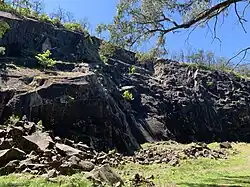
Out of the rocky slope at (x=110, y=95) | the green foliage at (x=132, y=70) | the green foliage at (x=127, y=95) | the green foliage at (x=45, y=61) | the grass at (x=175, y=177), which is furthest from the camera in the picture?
the green foliage at (x=132, y=70)

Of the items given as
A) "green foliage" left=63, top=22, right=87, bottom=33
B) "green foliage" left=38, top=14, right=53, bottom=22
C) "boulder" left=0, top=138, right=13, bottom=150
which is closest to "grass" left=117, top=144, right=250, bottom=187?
"boulder" left=0, top=138, right=13, bottom=150

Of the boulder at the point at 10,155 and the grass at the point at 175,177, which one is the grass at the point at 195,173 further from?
the boulder at the point at 10,155

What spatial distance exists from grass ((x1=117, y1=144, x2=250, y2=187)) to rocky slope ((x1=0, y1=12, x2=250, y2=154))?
5.20 m

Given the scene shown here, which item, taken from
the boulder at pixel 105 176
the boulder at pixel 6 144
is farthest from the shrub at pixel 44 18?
the boulder at pixel 105 176

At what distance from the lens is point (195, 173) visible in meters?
12.6

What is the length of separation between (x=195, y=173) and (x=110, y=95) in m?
14.4

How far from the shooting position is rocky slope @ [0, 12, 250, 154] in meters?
20.6

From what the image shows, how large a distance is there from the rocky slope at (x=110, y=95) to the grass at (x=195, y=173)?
5.20 metres

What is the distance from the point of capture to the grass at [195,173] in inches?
395

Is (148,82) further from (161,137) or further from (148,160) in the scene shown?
(148,160)

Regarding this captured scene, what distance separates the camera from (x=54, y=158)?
31.6 feet

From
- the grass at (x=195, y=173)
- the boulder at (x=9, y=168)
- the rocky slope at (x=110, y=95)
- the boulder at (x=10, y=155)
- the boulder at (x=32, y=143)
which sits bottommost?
the grass at (x=195, y=173)

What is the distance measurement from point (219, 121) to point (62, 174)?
1125 inches

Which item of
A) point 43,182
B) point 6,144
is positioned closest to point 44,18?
point 6,144
